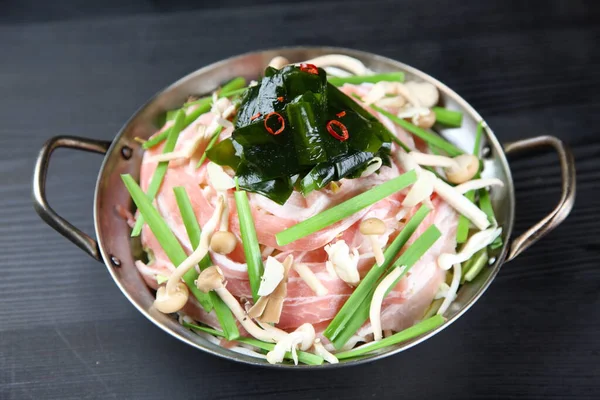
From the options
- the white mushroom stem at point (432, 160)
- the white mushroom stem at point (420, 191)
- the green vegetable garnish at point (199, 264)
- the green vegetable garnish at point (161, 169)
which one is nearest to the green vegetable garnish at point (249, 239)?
the green vegetable garnish at point (199, 264)

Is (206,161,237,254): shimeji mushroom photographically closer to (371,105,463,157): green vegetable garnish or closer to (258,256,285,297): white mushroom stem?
(258,256,285,297): white mushroom stem

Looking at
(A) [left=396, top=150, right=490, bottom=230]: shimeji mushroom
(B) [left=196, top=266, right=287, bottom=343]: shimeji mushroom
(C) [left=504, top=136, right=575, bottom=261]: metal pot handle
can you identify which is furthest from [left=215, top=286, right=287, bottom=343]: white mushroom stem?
(C) [left=504, top=136, right=575, bottom=261]: metal pot handle

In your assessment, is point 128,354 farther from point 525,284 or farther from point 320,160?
point 525,284

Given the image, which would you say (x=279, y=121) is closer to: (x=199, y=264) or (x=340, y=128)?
(x=340, y=128)

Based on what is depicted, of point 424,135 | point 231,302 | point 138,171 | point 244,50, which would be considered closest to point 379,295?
point 231,302

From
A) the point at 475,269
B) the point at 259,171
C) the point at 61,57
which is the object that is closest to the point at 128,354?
the point at 259,171
